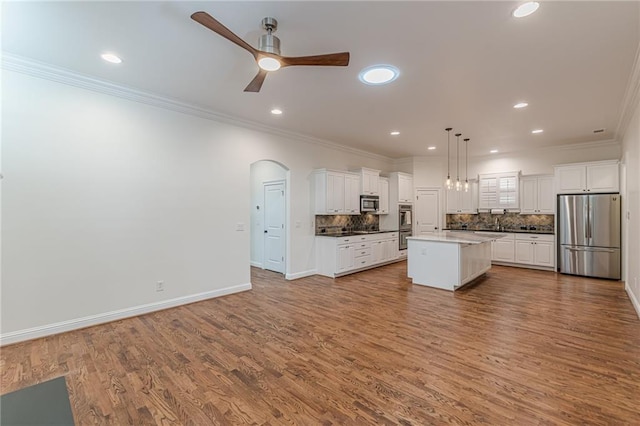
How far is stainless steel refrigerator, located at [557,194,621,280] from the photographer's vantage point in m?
5.84

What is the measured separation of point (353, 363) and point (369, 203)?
16.7ft

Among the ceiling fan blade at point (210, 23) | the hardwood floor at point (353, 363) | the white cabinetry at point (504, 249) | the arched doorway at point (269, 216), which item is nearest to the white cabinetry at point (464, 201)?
the white cabinetry at point (504, 249)

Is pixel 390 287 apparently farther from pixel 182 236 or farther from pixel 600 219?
pixel 600 219

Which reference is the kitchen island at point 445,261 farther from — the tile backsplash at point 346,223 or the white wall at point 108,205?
the white wall at point 108,205

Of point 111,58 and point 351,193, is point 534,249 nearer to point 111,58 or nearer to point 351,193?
point 351,193

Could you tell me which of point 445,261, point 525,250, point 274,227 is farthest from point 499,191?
point 274,227

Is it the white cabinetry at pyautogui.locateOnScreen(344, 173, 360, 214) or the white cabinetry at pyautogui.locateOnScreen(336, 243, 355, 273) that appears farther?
the white cabinetry at pyautogui.locateOnScreen(344, 173, 360, 214)

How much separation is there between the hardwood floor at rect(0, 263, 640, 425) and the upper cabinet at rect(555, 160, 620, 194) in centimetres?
275

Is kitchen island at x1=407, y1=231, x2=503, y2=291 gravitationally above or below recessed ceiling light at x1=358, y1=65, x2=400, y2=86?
below

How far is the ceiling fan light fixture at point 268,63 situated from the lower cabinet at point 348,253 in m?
4.07

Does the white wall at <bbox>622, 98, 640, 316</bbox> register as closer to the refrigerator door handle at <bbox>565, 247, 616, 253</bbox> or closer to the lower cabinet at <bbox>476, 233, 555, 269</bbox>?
the refrigerator door handle at <bbox>565, 247, 616, 253</bbox>

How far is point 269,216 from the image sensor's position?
6957 millimetres

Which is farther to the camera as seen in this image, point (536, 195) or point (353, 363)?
point (536, 195)

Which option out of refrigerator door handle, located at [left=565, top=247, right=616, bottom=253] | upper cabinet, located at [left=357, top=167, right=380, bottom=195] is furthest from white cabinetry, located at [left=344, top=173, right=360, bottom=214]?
refrigerator door handle, located at [left=565, top=247, right=616, bottom=253]
